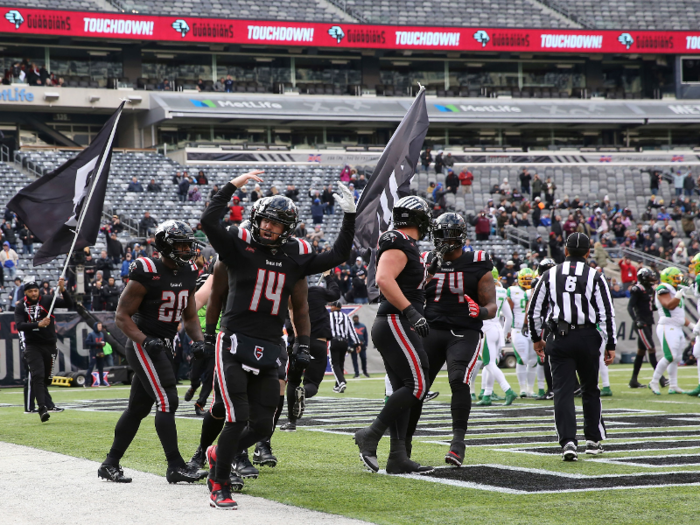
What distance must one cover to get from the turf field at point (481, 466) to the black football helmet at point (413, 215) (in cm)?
171

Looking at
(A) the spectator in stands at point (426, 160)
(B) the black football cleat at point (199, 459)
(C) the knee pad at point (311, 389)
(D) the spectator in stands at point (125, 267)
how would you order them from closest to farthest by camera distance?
(B) the black football cleat at point (199, 459), (C) the knee pad at point (311, 389), (D) the spectator in stands at point (125, 267), (A) the spectator in stands at point (426, 160)

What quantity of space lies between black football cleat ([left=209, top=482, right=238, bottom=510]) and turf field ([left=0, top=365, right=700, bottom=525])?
0.07 metres

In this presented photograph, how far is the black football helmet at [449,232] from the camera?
7.50 metres

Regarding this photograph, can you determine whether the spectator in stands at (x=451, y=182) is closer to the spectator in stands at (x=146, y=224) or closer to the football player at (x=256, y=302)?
the spectator in stands at (x=146, y=224)

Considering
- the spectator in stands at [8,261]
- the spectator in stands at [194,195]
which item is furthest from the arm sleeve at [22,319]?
the spectator in stands at [194,195]

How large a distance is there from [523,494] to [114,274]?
19.4 meters

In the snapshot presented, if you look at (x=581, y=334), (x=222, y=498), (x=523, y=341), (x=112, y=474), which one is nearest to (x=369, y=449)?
(x=222, y=498)

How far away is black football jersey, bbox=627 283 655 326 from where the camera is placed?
1617cm

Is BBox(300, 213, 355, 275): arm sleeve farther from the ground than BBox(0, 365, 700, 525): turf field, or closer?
farther from the ground

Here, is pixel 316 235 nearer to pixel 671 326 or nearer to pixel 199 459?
pixel 671 326

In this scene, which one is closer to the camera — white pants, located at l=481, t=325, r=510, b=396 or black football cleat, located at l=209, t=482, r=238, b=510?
black football cleat, located at l=209, t=482, r=238, b=510

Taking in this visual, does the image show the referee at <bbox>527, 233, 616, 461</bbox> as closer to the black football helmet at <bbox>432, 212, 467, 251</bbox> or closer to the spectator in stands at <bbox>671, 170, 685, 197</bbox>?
the black football helmet at <bbox>432, 212, 467, 251</bbox>

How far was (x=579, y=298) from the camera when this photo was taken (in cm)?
743

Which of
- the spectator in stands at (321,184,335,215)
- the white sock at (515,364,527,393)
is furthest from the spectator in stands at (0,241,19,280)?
the white sock at (515,364,527,393)
